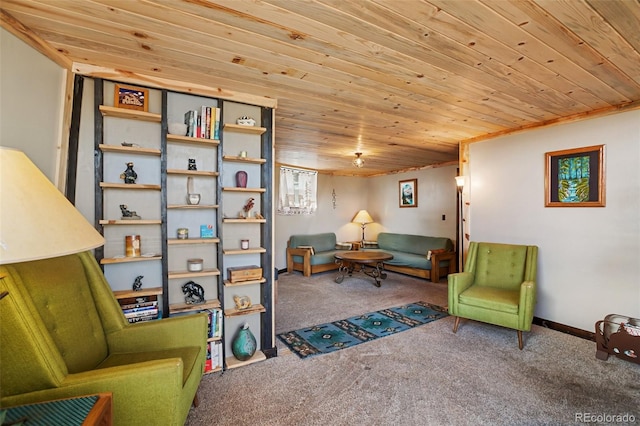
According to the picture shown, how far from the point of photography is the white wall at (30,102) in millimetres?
1531

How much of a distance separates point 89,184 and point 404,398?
2.67 meters

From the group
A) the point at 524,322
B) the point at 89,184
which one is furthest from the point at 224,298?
the point at 524,322

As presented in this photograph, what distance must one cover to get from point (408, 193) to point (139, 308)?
225 inches

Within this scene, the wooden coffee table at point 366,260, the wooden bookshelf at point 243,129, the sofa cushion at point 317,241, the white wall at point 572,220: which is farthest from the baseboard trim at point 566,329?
the sofa cushion at point 317,241

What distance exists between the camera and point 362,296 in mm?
4500

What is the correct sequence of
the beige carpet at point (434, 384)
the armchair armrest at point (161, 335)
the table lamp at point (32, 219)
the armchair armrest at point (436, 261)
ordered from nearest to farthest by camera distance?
the table lamp at point (32, 219) < the armchair armrest at point (161, 335) < the beige carpet at point (434, 384) < the armchair armrest at point (436, 261)

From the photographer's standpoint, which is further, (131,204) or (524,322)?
(524,322)

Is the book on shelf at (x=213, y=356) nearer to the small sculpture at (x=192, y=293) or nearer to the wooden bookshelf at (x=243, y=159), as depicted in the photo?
the small sculpture at (x=192, y=293)

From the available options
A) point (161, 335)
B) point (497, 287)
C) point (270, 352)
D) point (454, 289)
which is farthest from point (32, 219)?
point (497, 287)

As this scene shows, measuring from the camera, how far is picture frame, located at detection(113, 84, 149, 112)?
2.16 meters

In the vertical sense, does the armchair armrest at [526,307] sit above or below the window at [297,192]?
below

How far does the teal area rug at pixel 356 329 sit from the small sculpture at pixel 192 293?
98 centimetres

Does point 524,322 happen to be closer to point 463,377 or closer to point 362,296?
point 463,377
